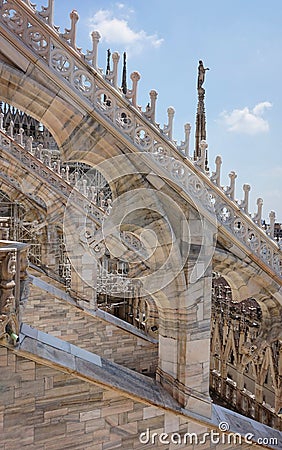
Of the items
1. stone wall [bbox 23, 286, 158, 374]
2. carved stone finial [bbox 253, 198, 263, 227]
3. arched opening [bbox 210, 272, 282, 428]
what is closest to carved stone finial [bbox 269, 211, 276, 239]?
carved stone finial [bbox 253, 198, 263, 227]

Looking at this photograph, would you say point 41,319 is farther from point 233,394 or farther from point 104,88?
point 104,88

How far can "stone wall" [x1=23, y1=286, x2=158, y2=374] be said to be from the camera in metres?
8.69

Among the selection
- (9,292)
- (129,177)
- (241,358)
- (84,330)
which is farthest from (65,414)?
(84,330)

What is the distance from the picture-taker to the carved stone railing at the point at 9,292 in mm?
3499

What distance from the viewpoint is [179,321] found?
15.8 feet

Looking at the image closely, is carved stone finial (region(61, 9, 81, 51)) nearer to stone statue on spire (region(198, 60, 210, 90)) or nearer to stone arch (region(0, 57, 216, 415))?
stone arch (region(0, 57, 216, 415))

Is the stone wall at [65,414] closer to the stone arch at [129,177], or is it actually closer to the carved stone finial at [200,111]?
the stone arch at [129,177]

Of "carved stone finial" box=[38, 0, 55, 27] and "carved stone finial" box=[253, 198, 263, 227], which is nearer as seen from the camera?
"carved stone finial" box=[38, 0, 55, 27]

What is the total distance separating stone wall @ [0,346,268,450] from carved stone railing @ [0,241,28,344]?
0.65ft

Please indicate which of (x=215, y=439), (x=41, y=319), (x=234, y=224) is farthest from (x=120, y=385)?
(x=41, y=319)

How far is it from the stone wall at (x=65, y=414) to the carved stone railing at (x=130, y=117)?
2.41 meters

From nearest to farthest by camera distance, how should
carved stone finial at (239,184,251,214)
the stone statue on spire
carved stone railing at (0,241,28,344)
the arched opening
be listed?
carved stone railing at (0,241,28,344) → carved stone finial at (239,184,251,214) → the arched opening → the stone statue on spire

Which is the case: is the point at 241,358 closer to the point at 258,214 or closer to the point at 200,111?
the point at 258,214

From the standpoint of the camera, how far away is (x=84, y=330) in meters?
8.93
